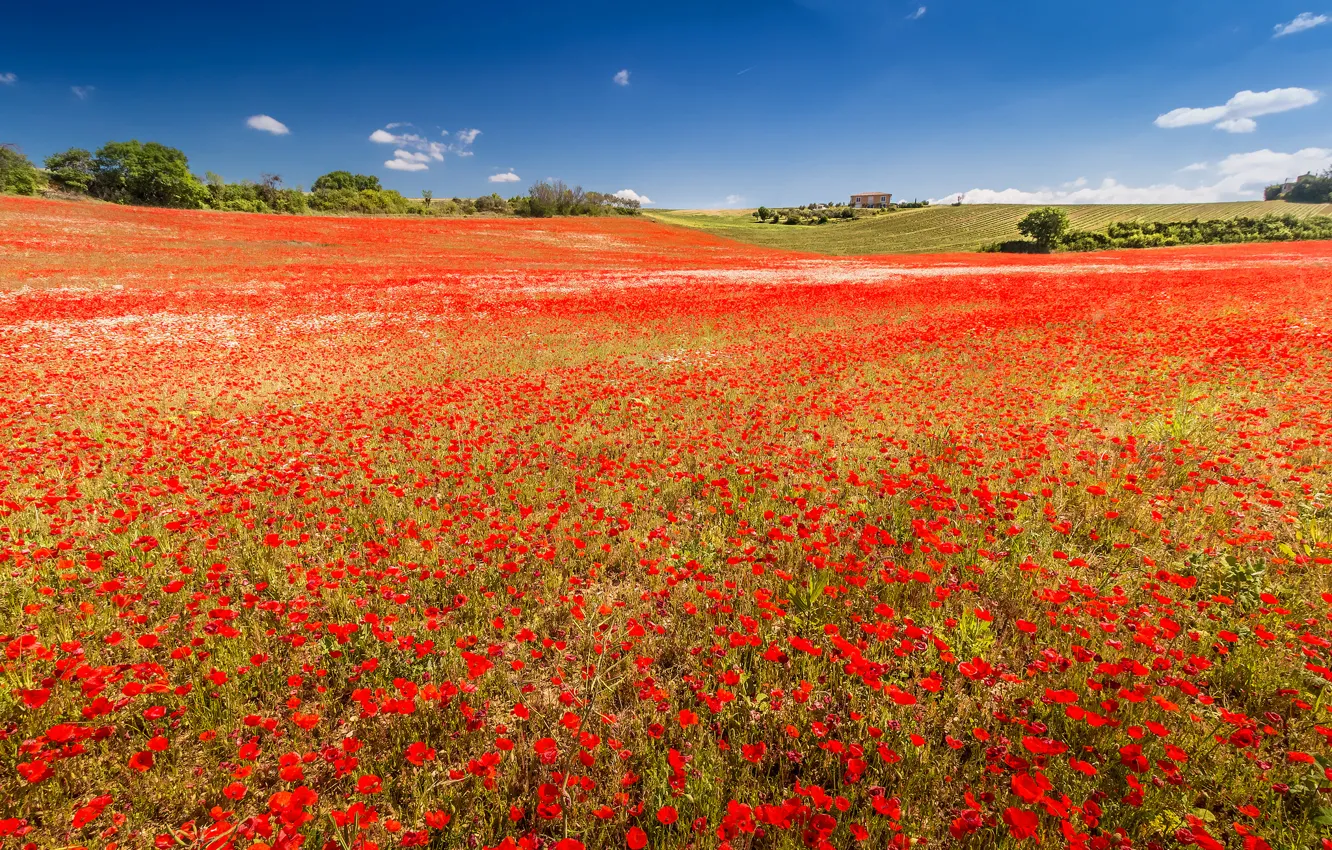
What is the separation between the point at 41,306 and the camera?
17.8 meters

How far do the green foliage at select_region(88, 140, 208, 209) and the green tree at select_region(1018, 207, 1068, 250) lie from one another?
100180mm

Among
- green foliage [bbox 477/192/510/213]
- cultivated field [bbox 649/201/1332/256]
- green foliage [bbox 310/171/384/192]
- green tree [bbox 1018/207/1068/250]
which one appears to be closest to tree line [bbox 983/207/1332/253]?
green tree [bbox 1018/207/1068/250]

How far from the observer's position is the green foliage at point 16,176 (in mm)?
53250

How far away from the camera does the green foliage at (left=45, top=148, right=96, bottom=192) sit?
59.1 meters

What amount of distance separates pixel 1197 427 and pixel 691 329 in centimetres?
1195

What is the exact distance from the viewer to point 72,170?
202 ft

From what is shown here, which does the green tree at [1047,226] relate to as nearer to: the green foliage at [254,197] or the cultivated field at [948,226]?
the cultivated field at [948,226]

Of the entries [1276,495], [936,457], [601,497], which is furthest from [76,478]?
[1276,495]

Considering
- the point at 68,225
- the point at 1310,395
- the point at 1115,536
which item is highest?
the point at 68,225

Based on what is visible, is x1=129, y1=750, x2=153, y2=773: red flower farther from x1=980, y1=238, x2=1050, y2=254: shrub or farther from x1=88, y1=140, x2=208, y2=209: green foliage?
x1=88, y1=140, x2=208, y2=209: green foliage

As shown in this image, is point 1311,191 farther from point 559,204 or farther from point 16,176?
point 16,176

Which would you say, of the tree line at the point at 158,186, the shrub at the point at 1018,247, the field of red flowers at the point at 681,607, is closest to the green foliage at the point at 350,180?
the tree line at the point at 158,186

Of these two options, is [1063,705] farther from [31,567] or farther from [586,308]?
[586,308]

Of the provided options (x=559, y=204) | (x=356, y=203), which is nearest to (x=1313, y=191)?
(x=559, y=204)
